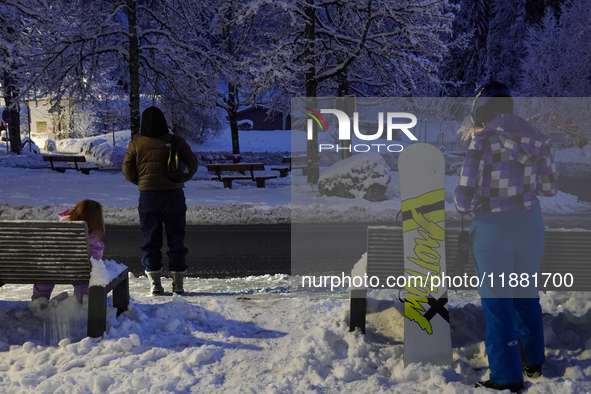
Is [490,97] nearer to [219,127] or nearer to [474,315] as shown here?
[474,315]

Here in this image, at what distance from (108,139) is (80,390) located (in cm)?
3631

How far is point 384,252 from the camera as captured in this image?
15.0ft

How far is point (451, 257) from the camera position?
4637 millimetres

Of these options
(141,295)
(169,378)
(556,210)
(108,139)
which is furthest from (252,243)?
(108,139)

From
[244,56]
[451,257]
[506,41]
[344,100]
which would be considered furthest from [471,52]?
[451,257]

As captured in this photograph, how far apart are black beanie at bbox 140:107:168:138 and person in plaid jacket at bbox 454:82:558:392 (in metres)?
3.45

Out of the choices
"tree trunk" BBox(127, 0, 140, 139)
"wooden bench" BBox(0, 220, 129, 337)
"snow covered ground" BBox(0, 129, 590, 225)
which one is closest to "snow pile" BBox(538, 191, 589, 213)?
"snow covered ground" BBox(0, 129, 590, 225)

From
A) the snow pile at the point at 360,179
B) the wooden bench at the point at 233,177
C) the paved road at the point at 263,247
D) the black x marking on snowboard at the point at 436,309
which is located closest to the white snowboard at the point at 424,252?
the black x marking on snowboard at the point at 436,309

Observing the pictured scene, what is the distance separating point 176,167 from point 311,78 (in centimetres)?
1200

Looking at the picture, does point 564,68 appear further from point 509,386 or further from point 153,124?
point 509,386

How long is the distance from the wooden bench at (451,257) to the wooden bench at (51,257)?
→ 2124 millimetres

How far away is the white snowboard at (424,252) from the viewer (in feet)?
13.0

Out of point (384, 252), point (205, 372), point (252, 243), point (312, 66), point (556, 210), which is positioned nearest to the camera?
point (205, 372)

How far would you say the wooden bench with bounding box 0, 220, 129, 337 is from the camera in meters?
4.46
